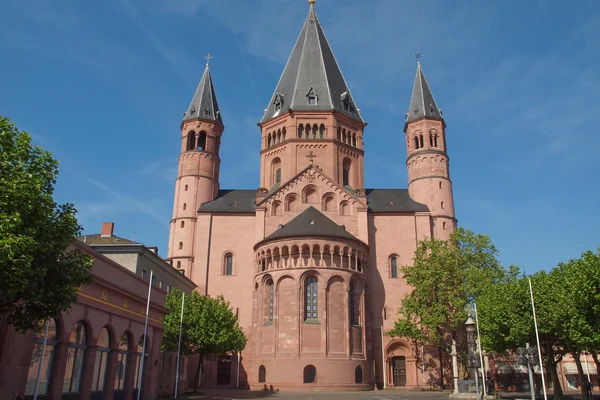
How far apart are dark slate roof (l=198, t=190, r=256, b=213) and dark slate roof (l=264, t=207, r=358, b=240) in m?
8.12

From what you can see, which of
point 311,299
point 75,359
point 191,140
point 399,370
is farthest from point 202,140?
point 75,359

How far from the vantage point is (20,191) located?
46.5ft

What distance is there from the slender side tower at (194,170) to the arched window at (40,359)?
37.1 meters

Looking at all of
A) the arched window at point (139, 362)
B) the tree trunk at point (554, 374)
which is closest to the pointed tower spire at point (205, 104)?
the arched window at point (139, 362)

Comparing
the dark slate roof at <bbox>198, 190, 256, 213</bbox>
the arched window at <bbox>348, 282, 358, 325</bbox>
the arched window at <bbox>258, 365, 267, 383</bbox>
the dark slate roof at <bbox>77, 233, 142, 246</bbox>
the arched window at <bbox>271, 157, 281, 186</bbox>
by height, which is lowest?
the arched window at <bbox>258, 365, 267, 383</bbox>

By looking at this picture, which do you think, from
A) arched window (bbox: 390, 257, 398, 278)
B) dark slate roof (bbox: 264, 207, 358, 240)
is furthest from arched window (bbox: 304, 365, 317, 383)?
arched window (bbox: 390, 257, 398, 278)

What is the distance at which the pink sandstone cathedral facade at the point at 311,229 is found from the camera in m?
47.3

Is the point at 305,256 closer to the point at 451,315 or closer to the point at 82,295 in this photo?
the point at 451,315

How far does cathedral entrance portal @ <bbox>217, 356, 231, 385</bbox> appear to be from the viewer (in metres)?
53.1

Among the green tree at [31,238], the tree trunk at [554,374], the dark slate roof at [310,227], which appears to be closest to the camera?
the green tree at [31,238]

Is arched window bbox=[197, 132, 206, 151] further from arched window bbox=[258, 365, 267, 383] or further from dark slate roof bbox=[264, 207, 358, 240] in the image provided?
arched window bbox=[258, 365, 267, 383]

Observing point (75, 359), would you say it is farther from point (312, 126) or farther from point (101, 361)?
point (312, 126)

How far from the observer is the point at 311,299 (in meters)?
48.2

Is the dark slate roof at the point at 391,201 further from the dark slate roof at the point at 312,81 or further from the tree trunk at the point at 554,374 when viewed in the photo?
the tree trunk at the point at 554,374
